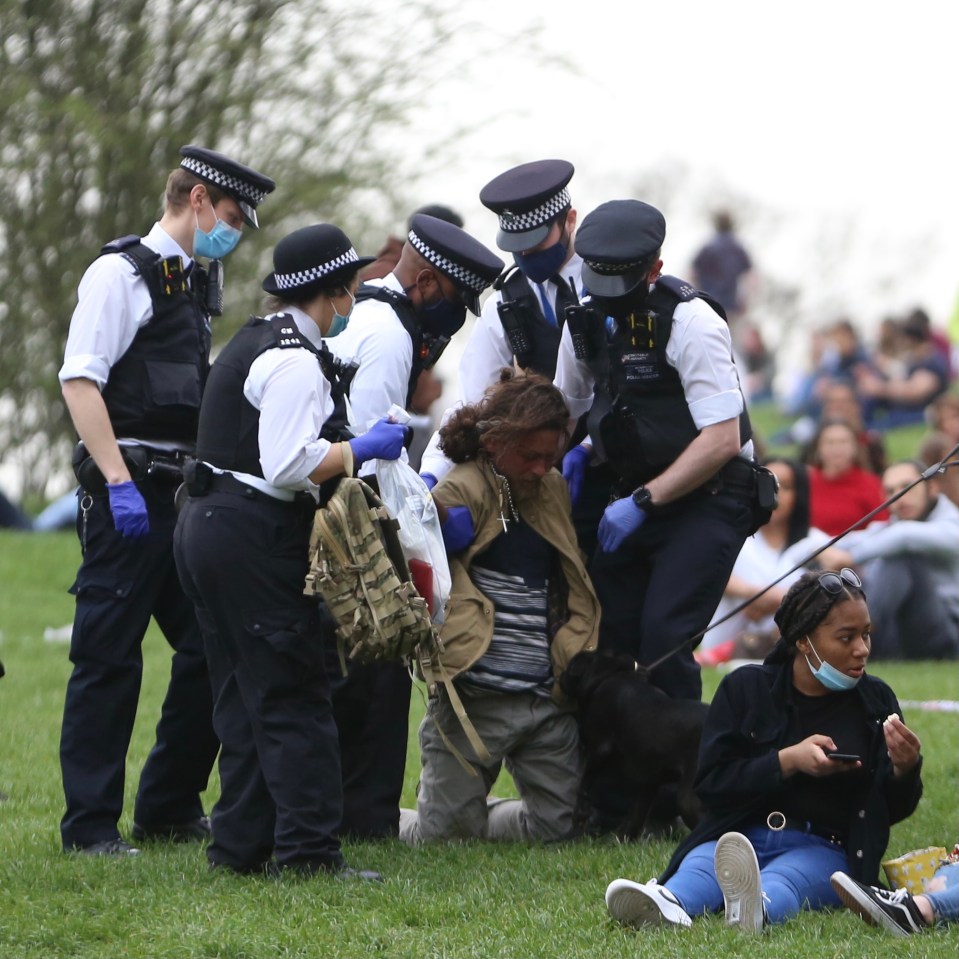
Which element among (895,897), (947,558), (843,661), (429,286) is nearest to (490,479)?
(429,286)

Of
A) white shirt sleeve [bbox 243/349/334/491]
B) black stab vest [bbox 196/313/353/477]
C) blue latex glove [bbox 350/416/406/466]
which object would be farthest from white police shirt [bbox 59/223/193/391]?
blue latex glove [bbox 350/416/406/466]

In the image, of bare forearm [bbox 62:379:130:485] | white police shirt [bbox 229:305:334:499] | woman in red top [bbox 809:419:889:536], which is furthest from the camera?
woman in red top [bbox 809:419:889:536]

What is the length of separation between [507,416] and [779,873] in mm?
1921

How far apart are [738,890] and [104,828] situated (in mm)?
2271

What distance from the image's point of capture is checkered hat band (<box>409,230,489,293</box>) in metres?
6.02

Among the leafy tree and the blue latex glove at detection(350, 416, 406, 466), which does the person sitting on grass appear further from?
the leafy tree

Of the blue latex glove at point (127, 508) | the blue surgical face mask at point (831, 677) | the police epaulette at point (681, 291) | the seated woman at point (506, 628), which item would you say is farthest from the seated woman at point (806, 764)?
the blue latex glove at point (127, 508)

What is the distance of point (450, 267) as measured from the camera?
602cm

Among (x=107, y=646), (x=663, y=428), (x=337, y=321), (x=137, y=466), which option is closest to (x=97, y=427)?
(x=137, y=466)

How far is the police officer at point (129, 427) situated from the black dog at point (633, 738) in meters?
1.48

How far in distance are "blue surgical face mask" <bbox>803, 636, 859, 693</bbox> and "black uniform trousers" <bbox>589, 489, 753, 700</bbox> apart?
1.08 meters

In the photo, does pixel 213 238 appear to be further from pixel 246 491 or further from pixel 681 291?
pixel 681 291

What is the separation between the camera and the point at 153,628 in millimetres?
11781

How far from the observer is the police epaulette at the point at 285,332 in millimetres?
5152
